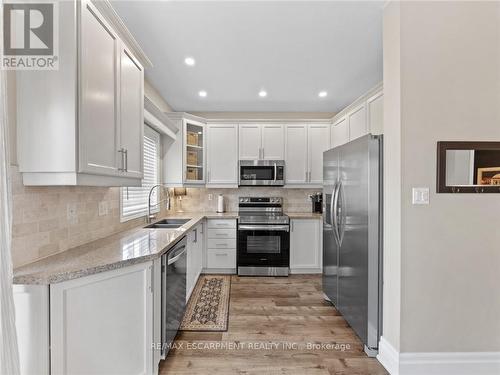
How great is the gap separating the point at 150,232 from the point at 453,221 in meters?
2.49

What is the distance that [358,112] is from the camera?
343 centimetres

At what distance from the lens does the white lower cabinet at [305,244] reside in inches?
161

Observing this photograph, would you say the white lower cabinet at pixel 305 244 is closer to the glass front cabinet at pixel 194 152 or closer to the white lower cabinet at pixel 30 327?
the glass front cabinet at pixel 194 152

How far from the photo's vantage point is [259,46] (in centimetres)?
254

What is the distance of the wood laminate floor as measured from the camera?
1.98 meters

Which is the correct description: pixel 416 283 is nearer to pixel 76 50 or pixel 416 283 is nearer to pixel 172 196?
pixel 76 50

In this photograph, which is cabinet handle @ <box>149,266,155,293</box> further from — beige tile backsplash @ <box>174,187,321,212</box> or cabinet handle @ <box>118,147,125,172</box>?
beige tile backsplash @ <box>174,187,321,212</box>

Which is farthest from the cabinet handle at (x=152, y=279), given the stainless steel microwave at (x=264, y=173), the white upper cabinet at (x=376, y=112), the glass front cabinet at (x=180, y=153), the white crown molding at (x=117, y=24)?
the stainless steel microwave at (x=264, y=173)

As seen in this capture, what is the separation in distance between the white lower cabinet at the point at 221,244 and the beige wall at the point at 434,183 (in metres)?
2.57

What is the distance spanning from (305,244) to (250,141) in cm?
189

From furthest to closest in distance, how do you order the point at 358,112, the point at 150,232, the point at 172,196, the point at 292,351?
the point at 172,196
the point at 358,112
the point at 150,232
the point at 292,351

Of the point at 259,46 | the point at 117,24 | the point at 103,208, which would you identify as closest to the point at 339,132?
the point at 259,46

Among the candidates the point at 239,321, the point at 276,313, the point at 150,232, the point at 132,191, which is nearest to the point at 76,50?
the point at 150,232

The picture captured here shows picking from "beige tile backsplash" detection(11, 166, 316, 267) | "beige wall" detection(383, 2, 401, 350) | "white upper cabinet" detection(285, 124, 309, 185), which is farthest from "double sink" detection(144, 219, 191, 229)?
"beige wall" detection(383, 2, 401, 350)
